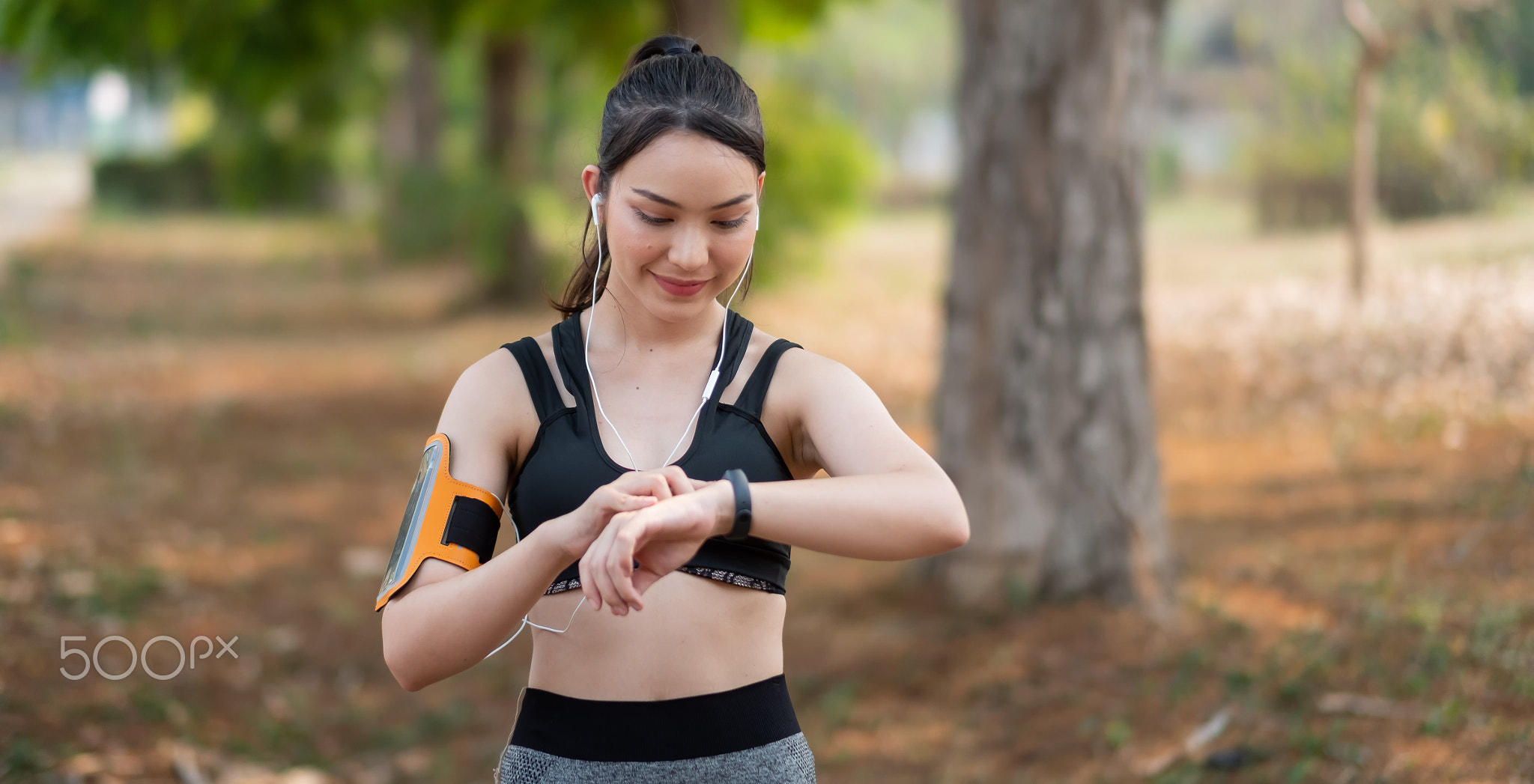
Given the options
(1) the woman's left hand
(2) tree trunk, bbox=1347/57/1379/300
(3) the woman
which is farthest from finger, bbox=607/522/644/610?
(2) tree trunk, bbox=1347/57/1379/300

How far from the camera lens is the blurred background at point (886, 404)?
15.6ft

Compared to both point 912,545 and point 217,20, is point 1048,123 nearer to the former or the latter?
point 912,545

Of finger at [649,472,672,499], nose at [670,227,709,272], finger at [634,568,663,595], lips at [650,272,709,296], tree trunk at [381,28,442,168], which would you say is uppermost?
tree trunk at [381,28,442,168]

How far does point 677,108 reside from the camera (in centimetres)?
209

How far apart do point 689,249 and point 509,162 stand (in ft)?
49.3

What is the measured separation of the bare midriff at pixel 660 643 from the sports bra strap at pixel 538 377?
11.8 inches

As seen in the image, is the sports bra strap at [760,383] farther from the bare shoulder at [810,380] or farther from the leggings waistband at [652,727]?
the leggings waistband at [652,727]

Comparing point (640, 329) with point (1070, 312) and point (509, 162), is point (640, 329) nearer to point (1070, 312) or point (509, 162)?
point (1070, 312)

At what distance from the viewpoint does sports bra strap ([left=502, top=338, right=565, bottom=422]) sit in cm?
215

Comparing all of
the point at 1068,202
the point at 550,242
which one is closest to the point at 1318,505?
the point at 1068,202

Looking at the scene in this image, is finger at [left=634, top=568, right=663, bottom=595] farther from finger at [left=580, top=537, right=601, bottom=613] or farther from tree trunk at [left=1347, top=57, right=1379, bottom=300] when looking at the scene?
tree trunk at [left=1347, top=57, right=1379, bottom=300]

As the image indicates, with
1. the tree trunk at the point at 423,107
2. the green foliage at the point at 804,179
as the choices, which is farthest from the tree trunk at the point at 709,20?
the tree trunk at the point at 423,107

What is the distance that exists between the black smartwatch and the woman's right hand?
7 centimetres

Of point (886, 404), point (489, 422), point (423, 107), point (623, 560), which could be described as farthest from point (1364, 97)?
point (423, 107)
